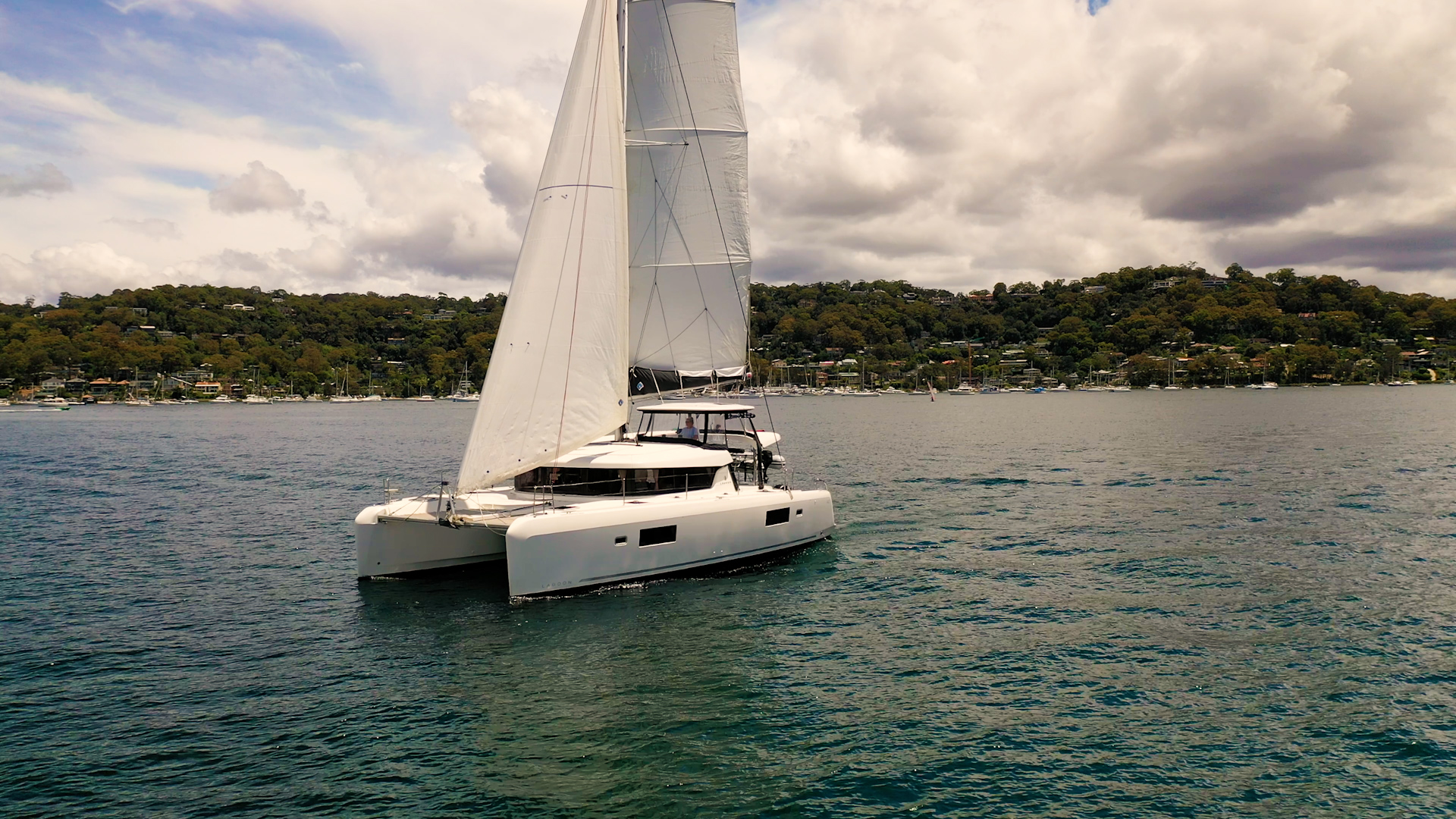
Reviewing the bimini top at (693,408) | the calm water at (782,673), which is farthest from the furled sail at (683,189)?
the calm water at (782,673)

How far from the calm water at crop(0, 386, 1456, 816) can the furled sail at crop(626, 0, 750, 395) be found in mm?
7807

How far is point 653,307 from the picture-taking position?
26.1 meters

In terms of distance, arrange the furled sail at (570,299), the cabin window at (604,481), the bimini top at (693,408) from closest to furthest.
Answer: the furled sail at (570,299)
the cabin window at (604,481)
the bimini top at (693,408)

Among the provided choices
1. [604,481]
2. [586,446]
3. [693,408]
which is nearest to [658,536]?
[604,481]

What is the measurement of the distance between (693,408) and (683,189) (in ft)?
22.3

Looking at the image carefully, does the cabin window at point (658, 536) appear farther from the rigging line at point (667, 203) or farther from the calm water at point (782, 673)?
the rigging line at point (667, 203)

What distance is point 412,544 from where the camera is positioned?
67.9 feet

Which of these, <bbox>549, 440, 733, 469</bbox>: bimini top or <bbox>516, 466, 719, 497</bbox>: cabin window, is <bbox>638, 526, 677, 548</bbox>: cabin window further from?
<bbox>549, 440, 733, 469</bbox>: bimini top

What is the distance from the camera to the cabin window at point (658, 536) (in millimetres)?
19891

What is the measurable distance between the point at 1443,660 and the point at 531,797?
15681mm

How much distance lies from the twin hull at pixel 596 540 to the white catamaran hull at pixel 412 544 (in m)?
0.02

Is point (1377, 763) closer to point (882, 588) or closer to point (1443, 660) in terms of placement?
point (1443, 660)

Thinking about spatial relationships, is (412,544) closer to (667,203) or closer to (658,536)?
(658,536)

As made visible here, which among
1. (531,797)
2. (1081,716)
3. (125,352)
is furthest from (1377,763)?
(125,352)
